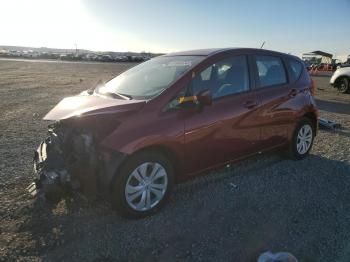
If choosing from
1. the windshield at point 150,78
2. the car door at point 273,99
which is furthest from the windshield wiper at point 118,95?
the car door at point 273,99

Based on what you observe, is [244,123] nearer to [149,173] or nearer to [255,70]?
[255,70]

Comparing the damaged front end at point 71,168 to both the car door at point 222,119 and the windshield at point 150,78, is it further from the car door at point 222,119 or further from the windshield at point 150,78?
the car door at point 222,119

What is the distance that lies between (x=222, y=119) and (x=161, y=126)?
93cm

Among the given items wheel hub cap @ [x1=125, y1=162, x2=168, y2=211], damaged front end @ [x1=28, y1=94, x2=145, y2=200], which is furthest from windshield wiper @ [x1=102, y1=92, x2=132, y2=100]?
wheel hub cap @ [x1=125, y1=162, x2=168, y2=211]

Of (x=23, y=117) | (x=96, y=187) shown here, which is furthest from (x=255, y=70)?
(x=23, y=117)

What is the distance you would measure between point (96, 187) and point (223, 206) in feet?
5.13

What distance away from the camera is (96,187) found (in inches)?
150

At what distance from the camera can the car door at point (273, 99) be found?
523 centimetres

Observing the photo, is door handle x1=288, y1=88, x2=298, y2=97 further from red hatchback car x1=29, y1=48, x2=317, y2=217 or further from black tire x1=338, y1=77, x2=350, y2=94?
black tire x1=338, y1=77, x2=350, y2=94

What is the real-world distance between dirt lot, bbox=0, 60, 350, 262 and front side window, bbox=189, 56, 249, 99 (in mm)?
1306

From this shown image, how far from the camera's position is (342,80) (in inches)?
684

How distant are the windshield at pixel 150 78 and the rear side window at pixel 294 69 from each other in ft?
6.42

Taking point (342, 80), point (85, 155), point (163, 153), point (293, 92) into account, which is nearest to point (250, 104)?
point (293, 92)

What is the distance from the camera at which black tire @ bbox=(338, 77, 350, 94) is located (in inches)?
675
